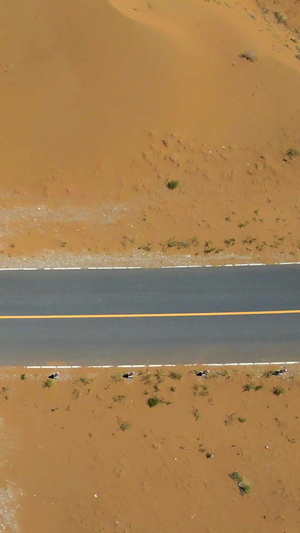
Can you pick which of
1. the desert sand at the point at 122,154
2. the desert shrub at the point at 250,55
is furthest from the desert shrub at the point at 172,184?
the desert shrub at the point at 250,55

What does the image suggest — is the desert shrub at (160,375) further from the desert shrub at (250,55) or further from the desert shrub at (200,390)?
the desert shrub at (250,55)

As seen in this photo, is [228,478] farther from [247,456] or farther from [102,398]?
[102,398]

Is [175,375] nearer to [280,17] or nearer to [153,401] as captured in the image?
[153,401]

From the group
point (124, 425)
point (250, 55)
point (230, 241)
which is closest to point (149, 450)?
point (124, 425)

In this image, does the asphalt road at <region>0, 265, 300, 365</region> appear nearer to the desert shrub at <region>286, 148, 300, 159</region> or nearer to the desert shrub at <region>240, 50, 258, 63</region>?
the desert shrub at <region>286, 148, 300, 159</region>

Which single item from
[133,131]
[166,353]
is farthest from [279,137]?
[166,353]
